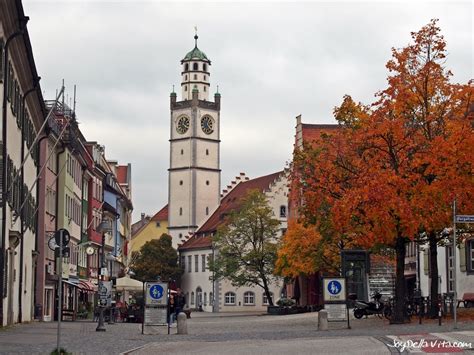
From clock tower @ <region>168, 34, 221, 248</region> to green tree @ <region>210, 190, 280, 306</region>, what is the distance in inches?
2067

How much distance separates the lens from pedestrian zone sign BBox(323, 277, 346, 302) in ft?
123

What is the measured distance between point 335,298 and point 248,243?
60255mm

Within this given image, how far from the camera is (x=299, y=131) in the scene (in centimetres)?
9856

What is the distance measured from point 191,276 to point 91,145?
5261 cm

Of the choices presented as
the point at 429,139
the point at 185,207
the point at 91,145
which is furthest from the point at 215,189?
the point at 429,139

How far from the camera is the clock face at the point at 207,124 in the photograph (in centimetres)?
16212

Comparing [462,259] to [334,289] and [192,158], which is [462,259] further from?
[192,158]

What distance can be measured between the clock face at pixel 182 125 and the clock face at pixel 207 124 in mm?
2299

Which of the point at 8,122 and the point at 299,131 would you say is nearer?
the point at 8,122

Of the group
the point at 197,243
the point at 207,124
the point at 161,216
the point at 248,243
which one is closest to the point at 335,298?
the point at 248,243

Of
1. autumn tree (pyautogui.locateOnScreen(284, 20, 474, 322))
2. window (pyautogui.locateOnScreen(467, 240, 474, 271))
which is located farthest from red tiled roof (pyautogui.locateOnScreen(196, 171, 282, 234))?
autumn tree (pyautogui.locateOnScreen(284, 20, 474, 322))

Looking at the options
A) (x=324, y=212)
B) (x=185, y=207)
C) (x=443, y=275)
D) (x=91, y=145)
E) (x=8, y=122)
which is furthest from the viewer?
(x=185, y=207)

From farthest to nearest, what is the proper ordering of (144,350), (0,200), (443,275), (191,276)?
(191,276), (443,275), (0,200), (144,350)

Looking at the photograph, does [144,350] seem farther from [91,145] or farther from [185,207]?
[185,207]
